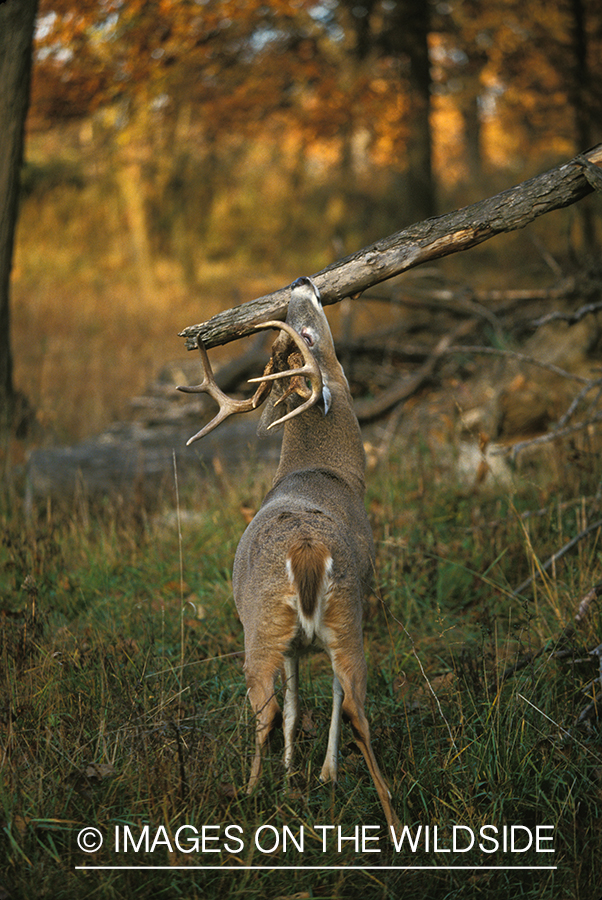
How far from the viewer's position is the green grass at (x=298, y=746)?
2.33m

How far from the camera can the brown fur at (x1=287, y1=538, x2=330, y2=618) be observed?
2488 millimetres

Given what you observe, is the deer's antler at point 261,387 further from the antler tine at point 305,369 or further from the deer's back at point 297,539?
the deer's back at point 297,539

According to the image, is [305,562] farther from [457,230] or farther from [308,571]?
[457,230]

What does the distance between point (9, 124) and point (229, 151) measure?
47.3 feet

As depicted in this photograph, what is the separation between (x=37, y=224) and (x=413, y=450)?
15.5 m

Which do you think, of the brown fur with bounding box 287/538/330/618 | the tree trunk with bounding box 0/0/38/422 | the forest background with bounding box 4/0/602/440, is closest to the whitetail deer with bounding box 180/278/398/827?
the brown fur with bounding box 287/538/330/618

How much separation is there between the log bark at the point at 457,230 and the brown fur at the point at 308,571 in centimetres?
102

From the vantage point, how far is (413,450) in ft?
20.6

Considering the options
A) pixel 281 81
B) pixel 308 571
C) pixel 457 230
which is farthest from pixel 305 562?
pixel 281 81

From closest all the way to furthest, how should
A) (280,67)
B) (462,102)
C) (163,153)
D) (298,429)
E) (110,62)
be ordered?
(298,429), (110,62), (280,67), (163,153), (462,102)

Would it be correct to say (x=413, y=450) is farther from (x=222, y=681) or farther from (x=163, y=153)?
(x=163, y=153)

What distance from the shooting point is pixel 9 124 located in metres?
7.02

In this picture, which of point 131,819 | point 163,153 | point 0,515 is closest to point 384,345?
point 0,515

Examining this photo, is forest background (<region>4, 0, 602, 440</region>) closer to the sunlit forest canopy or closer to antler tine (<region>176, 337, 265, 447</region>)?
the sunlit forest canopy
